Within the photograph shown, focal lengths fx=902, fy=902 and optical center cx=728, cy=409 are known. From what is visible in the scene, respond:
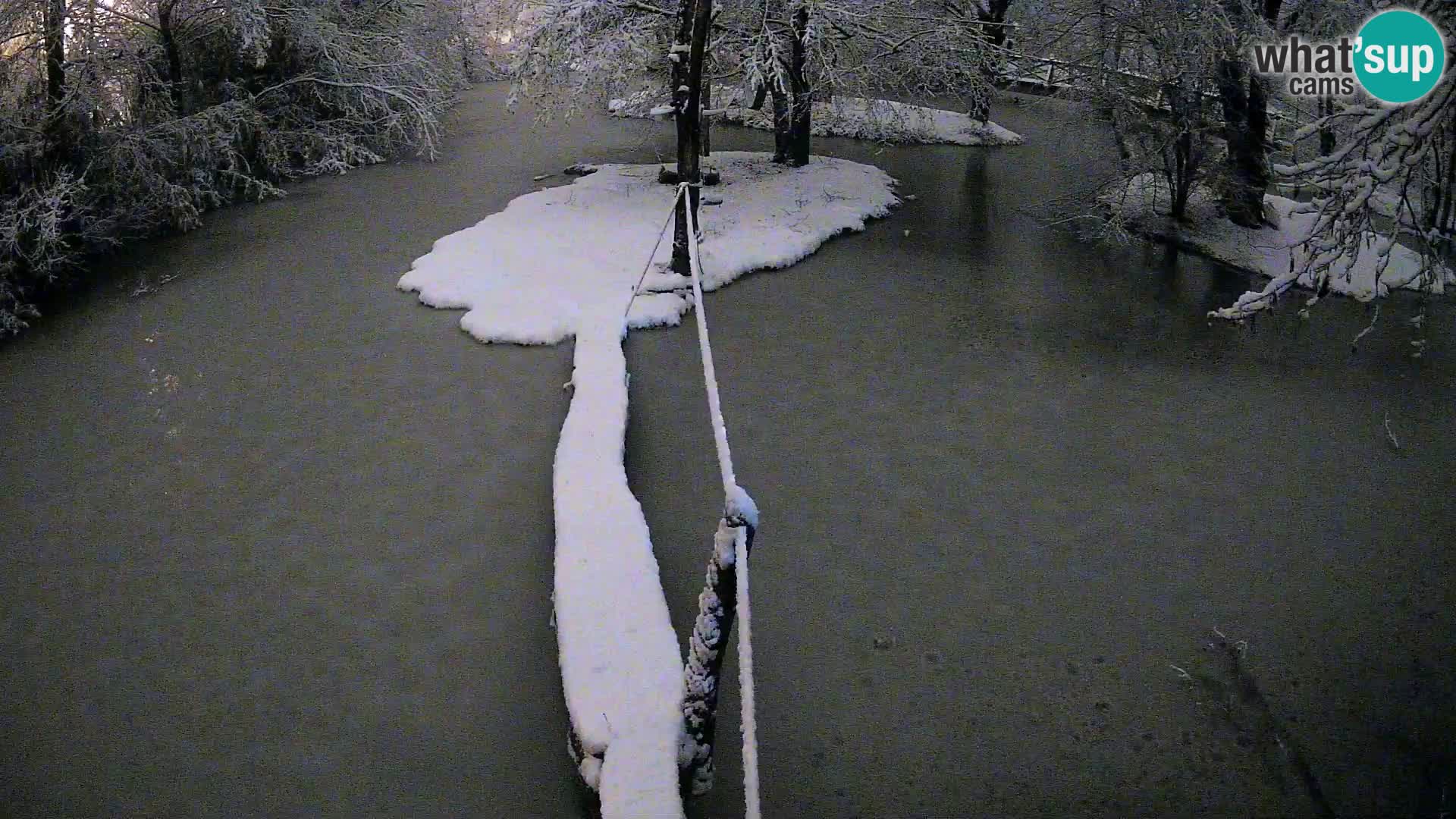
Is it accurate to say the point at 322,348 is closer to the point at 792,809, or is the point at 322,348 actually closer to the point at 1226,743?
the point at 792,809

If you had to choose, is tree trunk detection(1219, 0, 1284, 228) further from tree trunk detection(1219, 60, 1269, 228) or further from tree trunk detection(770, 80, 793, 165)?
tree trunk detection(770, 80, 793, 165)

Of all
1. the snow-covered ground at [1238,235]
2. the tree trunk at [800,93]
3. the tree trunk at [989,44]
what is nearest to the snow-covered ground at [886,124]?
the tree trunk at [989,44]

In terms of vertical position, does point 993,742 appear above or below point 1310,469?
below

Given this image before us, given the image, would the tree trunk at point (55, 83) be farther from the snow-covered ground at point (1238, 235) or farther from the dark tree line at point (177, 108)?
the snow-covered ground at point (1238, 235)

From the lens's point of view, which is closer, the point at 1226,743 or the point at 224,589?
the point at 1226,743

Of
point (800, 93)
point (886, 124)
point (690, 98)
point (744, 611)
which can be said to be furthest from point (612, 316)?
point (886, 124)

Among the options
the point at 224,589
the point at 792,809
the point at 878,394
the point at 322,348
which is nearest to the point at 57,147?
the point at 322,348

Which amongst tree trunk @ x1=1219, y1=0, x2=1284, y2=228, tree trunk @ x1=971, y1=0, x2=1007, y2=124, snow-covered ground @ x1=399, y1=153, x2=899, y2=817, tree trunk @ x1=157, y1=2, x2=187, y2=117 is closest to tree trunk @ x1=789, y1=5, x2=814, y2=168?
snow-covered ground @ x1=399, y1=153, x2=899, y2=817
